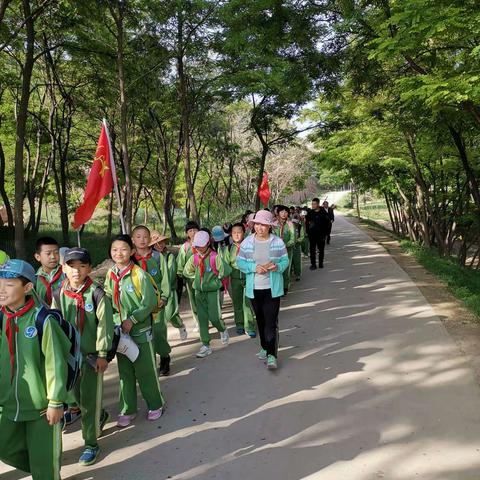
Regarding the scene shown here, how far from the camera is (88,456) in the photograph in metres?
3.51

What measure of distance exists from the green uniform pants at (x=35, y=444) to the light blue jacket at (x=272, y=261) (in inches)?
109

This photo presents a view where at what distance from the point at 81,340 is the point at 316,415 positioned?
210cm

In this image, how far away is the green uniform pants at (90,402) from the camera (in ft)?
11.7

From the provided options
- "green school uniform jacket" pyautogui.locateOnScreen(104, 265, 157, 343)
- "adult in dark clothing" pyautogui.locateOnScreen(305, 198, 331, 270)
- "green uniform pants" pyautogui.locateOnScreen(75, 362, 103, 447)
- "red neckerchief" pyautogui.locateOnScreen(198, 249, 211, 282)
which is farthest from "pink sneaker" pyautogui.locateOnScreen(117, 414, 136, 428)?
"adult in dark clothing" pyautogui.locateOnScreen(305, 198, 331, 270)

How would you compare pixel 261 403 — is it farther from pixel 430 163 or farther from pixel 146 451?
pixel 430 163

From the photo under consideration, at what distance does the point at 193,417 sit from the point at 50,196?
22.1m

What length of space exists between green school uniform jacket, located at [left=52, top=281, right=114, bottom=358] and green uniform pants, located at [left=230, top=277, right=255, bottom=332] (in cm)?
317

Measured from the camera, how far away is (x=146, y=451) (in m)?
3.62

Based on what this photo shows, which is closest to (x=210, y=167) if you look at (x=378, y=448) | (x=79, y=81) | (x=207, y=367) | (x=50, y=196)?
(x=50, y=196)

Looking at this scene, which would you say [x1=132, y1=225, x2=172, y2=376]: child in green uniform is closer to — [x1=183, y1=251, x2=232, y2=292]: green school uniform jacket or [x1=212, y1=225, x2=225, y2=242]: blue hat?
[x1=183, y1=251, x2=232, y2=292]: green school uniform jacket

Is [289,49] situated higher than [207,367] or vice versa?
[289,49]

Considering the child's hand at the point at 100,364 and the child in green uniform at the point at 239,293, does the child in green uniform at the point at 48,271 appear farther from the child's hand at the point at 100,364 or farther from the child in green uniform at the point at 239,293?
the child in green uniform at the point at 239,293

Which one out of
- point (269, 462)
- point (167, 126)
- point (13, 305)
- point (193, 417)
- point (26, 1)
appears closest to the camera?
point (13, 305)

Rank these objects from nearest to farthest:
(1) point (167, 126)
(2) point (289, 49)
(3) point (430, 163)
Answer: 1. (2) point (289, 49)
2. (3) point (430, 163)
3. (1) point (167, 126)
